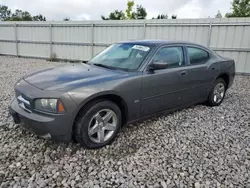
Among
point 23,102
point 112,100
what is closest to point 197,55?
point 112,100

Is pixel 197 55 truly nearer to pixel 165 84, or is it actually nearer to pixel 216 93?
pixel 216 93

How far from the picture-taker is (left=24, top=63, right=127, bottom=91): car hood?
2.47 meters

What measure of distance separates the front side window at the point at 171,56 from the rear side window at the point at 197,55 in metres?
0.27

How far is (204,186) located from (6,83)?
627 cm

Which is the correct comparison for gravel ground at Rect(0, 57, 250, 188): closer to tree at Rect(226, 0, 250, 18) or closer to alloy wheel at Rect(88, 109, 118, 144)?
alloy wheel at Rect(88, 109, 118, 144)

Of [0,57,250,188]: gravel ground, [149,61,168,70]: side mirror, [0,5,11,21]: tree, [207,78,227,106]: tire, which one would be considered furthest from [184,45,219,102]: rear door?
[0,5,11,21]: tree

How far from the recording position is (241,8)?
22.0 meters

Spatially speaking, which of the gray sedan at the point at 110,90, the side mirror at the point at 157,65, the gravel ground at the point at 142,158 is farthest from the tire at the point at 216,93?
the side mirror at the point at 157,65

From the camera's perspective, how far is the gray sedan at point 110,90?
236 cm

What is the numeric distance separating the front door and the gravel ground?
0.41 meters

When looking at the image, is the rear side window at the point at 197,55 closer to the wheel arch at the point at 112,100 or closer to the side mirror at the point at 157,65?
the side mirror at the point at 157,65

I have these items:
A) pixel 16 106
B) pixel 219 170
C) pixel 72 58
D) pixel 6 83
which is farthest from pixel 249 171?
pixel 72 58

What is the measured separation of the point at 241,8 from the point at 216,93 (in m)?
22.7

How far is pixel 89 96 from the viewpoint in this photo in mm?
2438
